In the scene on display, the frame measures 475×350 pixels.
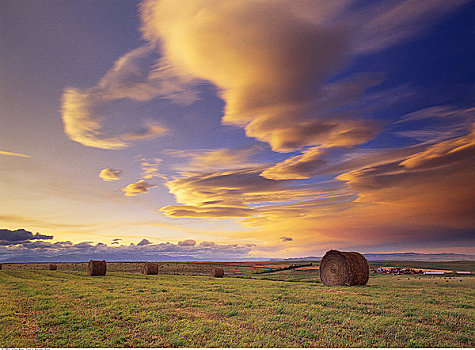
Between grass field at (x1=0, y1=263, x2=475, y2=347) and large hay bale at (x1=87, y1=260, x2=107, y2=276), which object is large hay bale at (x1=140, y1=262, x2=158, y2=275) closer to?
large hay bale at (x1=87, y1=260, x2=107, y2=276)

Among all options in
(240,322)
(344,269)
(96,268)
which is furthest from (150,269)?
(240,322)

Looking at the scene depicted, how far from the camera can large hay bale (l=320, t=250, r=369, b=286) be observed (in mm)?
24594

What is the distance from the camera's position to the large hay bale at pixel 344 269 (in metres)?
24.6

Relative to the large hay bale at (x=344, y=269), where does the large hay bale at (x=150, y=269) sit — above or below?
below

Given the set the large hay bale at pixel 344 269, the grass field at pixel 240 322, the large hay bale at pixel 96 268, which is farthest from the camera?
the large hay bale at pixel 96 268

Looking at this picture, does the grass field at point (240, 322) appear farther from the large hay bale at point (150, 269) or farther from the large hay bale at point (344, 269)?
the large hay bale at point (150, 269)

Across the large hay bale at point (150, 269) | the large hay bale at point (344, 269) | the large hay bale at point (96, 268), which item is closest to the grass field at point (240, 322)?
the large hay bale at point (344, 269)

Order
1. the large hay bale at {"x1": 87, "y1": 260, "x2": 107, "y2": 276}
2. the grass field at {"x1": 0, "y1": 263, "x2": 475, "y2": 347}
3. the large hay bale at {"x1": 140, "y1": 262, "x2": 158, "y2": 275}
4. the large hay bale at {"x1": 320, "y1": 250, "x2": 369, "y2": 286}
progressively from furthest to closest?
the large hay bale at {"x1": 140, "y1": 262, "x2": 158, "y2": 275} → the large hay bale at {"x1": 87, "y1": 260, "x2": 107, "y2": 276} → the large hay bale at {"x1": 320, "y1": 250, "x2": 369, "y2": 286} → the grass field at {"x1": 0, "y1": 263, "x2": 475, "y2": 347}

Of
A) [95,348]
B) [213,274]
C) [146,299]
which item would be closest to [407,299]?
[146,299]

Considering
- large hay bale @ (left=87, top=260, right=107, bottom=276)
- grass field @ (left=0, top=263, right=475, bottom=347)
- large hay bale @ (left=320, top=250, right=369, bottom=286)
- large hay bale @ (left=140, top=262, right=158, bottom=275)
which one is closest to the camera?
grass field @ (left=0, top=263, right=475, bottom=347)

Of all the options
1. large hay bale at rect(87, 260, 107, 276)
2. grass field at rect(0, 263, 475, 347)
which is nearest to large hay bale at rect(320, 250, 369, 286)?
grass field at rect(0, 263, 475, 347)

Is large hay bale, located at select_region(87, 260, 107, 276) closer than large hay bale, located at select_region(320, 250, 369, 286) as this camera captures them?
No

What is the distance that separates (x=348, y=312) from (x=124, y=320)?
8.67 metres

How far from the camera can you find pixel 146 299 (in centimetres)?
1639
